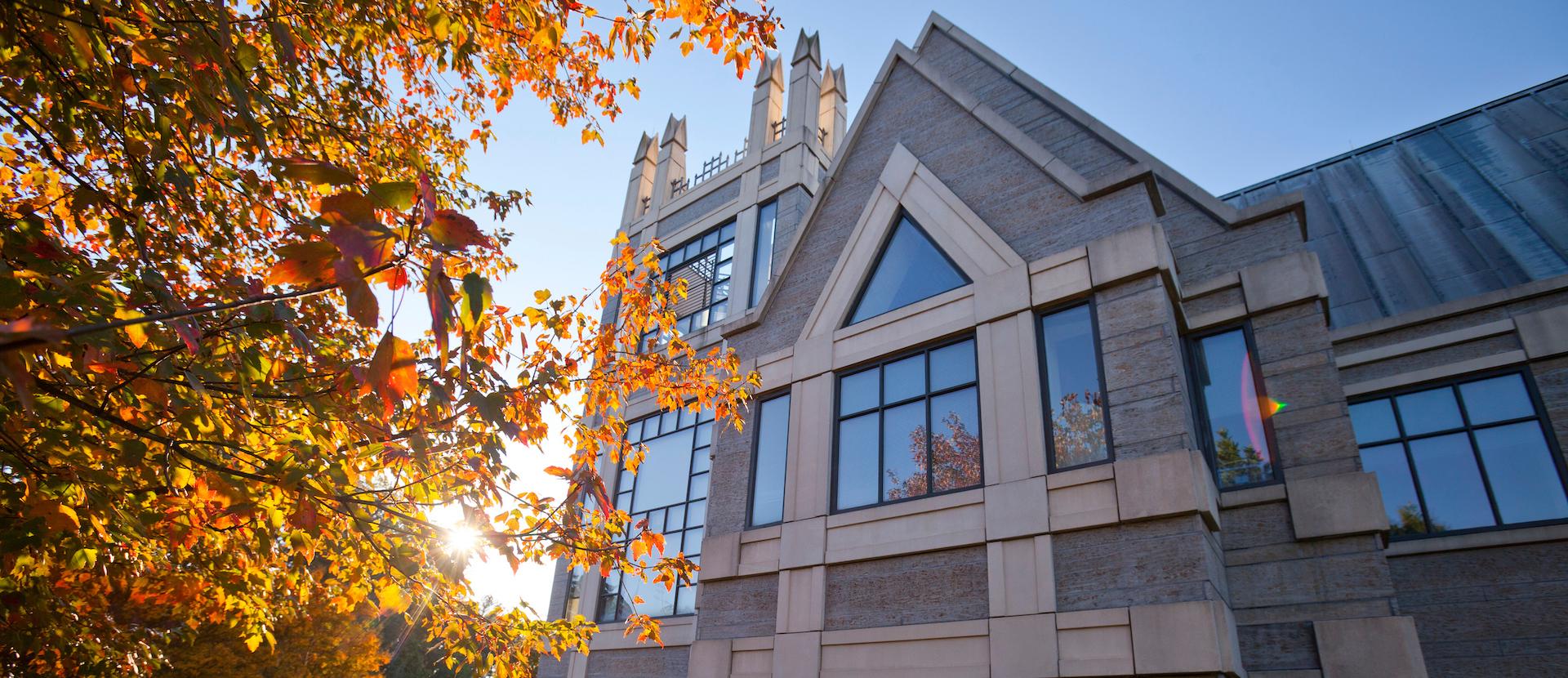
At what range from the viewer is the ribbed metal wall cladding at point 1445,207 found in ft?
45.4

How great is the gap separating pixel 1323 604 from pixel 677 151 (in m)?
21.5

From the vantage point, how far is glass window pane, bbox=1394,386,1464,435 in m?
12.2

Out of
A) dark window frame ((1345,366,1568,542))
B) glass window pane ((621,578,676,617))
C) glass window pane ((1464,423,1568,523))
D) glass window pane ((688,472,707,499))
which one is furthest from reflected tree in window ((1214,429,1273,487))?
glass window pane ((621,578,676,617))

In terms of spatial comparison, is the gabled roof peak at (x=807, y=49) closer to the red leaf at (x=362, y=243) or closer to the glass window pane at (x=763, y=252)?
the glass window pane at (x=763, y=252)

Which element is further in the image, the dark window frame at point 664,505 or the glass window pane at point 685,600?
the dark window frame at point 664,505

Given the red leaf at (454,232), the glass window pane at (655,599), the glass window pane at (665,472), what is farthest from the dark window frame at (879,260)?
the red leaf at (454,232)

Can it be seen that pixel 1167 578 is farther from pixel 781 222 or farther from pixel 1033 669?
pixel 781 222

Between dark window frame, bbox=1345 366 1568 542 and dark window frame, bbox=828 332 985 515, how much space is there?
15.8 feet

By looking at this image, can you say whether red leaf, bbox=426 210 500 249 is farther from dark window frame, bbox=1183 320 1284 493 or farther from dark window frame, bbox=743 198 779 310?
dark window frame, bbox=743 198 779 310

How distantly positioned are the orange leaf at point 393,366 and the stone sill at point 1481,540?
1143 cm

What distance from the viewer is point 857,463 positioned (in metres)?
11.3

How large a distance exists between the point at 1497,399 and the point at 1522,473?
43.7 inches

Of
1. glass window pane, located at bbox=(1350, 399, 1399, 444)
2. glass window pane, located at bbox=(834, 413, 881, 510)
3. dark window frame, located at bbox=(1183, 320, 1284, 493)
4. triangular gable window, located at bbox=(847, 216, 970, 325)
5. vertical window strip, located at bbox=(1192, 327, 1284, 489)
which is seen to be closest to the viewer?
dark window frame, located at bbox=(1183, 320, 1284, 493)

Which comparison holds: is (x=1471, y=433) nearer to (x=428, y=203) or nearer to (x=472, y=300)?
(x=472, y=300)
